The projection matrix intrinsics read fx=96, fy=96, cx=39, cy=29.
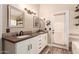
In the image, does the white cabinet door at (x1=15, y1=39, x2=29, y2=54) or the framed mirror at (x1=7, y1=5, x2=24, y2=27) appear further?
the framed mirror at (x1=7, y1=5, x2=24, y2=27)

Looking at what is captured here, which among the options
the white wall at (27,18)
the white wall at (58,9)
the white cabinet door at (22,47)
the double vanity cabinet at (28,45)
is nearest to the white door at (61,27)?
the white wall at (58,9)

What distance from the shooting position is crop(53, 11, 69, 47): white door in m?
1.51

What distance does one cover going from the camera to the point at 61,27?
1521 millimetres

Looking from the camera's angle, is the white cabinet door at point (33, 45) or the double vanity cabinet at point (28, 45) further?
the white cabinet door at point (33, 45)

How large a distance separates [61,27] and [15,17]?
2.45ft

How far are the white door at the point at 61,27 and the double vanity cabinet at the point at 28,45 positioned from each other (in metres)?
0.21

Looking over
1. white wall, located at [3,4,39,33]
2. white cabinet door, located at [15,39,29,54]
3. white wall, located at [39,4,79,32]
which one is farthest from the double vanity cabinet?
white wall, located at [39,4,79,32]

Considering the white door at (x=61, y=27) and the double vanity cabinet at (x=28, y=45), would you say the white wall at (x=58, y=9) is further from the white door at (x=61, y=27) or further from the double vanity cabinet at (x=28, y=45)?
the double vanity cabinet at (x=28, y=45)

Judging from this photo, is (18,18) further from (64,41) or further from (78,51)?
(78,51)

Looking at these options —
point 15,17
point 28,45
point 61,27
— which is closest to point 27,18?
point 15,17

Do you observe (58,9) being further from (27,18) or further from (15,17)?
(15,17)

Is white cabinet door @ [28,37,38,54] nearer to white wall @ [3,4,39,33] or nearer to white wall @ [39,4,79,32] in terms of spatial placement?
white wall @ [3,4,39,33]

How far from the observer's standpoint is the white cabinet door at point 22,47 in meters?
1.36
